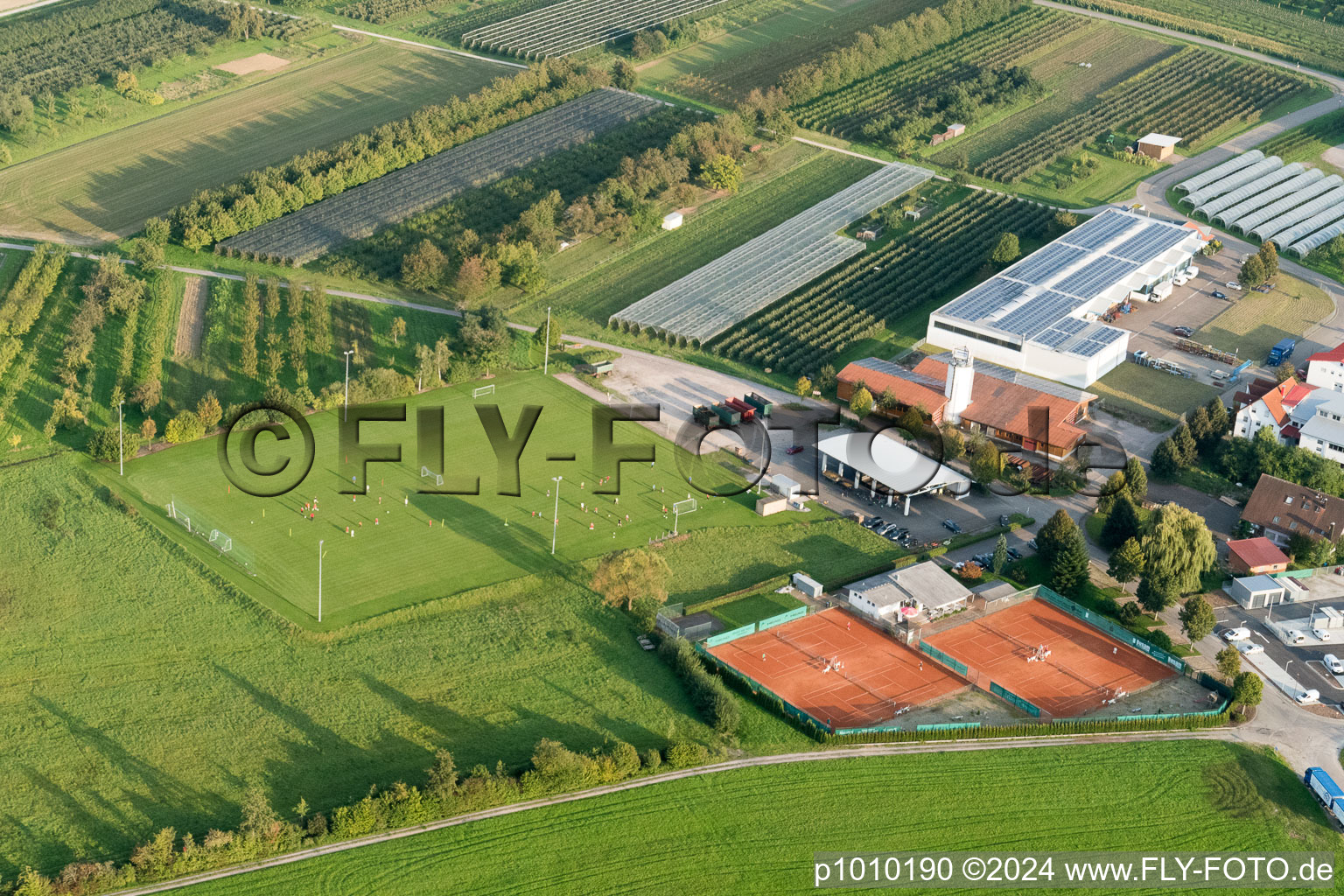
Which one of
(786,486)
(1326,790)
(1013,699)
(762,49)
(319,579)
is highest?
(762,49)

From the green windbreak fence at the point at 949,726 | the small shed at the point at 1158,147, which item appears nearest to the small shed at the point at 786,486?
the green windbreak fence at the point at 949,726

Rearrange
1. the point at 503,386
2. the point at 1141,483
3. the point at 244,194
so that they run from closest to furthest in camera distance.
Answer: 1. the point at 1141,483
2. the point at 503,386
3. the point at 244,194

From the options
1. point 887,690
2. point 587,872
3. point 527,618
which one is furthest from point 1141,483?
point 587,872

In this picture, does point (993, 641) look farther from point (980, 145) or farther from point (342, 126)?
point (342, 126)

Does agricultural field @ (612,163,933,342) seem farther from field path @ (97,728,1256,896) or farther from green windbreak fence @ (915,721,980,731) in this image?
field path @ (97,728,1256,896)

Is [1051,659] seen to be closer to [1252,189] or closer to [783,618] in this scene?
[783,618]

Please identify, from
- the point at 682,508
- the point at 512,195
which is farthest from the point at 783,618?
the point at 512,195

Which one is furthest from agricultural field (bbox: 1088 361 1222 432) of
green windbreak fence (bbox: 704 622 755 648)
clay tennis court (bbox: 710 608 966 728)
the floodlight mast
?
the floodlight mast
